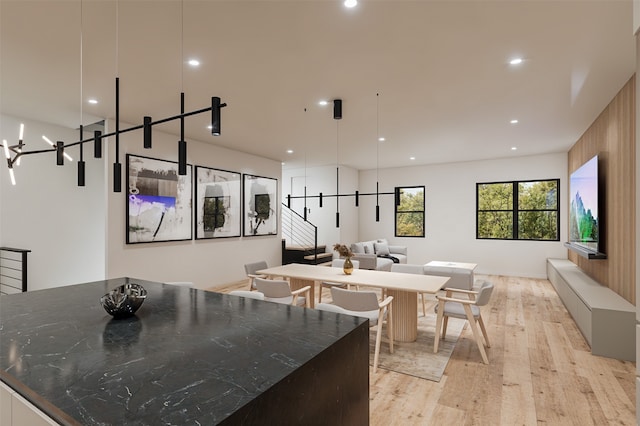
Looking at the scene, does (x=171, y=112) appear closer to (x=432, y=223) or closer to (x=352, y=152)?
(x=352, y=152)

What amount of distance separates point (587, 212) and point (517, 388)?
362 cm

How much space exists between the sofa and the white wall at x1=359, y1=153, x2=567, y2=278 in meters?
0.65

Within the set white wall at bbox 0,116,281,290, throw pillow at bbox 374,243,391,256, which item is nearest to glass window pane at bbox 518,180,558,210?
throw pillow at bbox 374,243,391,256

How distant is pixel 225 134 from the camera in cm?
596

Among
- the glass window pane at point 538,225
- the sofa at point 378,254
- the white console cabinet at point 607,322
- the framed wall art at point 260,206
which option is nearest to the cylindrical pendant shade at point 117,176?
the white console cabinet at point 607,322

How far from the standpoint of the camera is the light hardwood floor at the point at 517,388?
7.84 ft

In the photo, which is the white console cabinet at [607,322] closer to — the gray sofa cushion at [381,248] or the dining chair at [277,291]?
the dining chair at [277,291]

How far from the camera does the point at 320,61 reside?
3.23 meters

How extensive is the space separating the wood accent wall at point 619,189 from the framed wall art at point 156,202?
6.33 meters

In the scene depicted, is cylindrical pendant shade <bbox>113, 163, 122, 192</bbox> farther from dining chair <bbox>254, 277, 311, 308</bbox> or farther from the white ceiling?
dining chair <bbox>254, 277, 311, 308</bbox>

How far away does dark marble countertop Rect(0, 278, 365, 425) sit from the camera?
3.27 feet

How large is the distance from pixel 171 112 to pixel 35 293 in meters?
2.98

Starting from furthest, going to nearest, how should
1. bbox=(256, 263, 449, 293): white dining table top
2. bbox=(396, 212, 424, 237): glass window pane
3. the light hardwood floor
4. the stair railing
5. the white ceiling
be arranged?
1. the stair railing
2. bbox=(396, 212, 424, 237): glass window pane
3. bbox=(256, 263, 449, 293): white dining table top
4. the white ceiling
5. the light hardwood floor

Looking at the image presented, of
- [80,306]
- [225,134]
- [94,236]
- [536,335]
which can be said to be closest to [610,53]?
[536,335]
